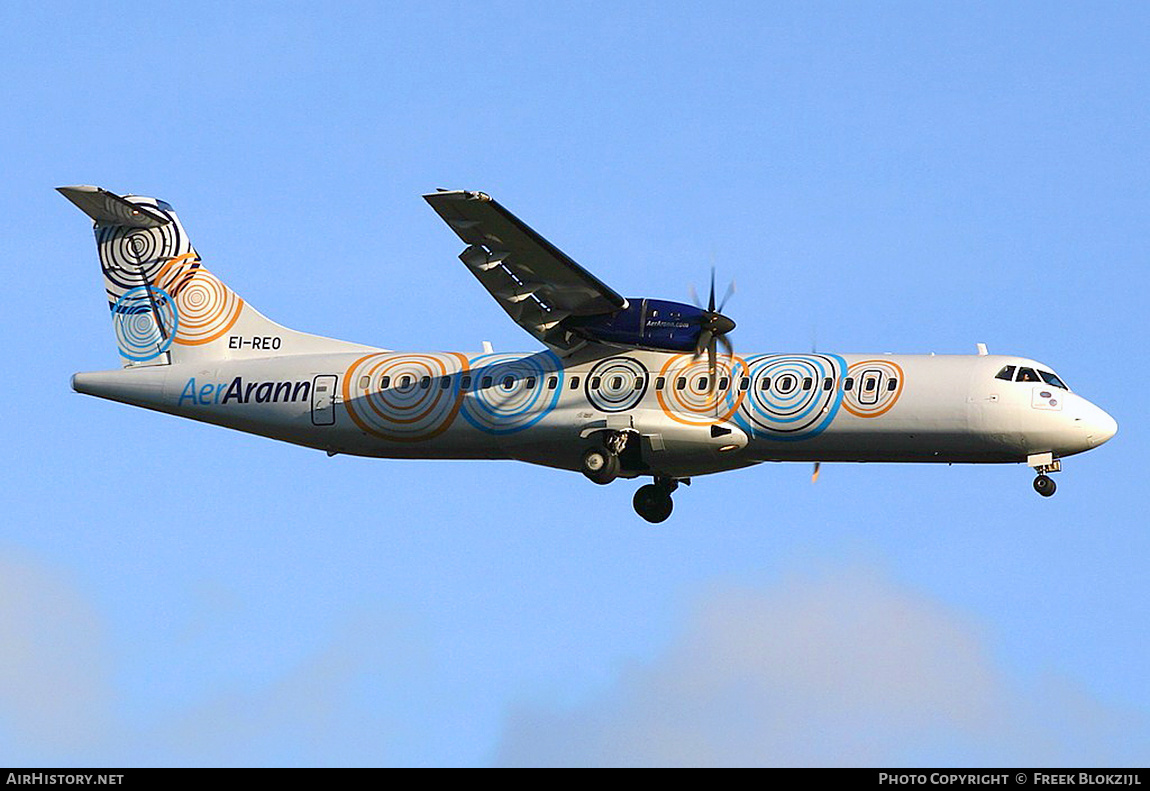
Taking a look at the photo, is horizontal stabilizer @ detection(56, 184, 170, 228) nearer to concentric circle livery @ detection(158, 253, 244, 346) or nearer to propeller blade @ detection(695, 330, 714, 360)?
concentric circle livery @ detection(158, 253, 244, 346)

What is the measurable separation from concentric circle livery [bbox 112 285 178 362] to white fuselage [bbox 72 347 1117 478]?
52 cm

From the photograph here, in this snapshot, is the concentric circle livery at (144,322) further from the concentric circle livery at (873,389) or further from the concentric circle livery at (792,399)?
the concentric circle livery at (873,389)

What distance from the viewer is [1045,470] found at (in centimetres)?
3080

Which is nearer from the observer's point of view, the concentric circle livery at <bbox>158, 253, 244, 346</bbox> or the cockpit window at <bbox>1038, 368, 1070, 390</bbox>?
the cockpit window at <bbox>1038, 368, 1070, 390</bbox>

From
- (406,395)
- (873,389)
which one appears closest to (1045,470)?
(873,389)

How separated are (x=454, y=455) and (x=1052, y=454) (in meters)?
10.7

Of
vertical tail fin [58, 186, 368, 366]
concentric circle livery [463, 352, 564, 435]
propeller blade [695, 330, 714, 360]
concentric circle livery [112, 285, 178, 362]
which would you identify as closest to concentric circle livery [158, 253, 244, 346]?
vertical tail fin [58, 186, 368, 366]

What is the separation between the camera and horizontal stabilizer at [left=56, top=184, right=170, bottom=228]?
3456cm

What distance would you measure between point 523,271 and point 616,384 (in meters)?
2.65

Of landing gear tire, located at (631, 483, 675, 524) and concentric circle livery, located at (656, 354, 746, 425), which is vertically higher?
concentric circle livery, located at (656, 354, 746, 425)

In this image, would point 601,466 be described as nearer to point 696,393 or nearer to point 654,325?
point 696,393

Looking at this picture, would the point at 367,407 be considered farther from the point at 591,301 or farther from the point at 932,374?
the point at 932,374
